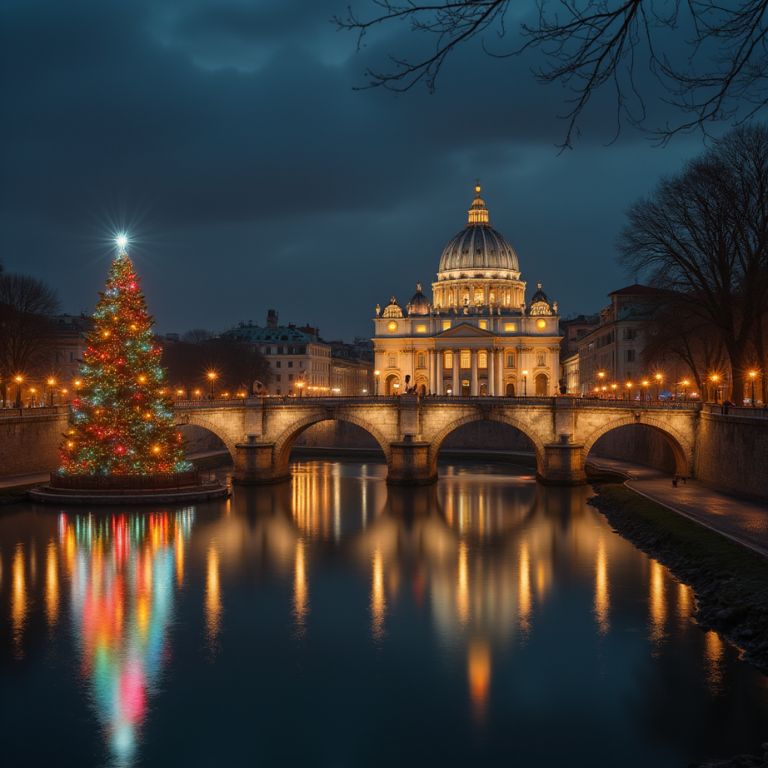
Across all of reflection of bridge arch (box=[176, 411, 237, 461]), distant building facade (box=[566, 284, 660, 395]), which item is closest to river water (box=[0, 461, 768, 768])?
reflection of bridge arch (box=[176, 411, 237, 461])

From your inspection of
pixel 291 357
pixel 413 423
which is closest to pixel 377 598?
→ pixel 413 423

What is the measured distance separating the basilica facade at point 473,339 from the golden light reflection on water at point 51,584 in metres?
97.4

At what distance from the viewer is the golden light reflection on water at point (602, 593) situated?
3256cm

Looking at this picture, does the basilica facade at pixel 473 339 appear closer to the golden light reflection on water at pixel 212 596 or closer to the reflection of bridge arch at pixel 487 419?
the reflection of bridge arch at pixel 487 419

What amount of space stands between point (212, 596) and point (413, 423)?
3803 centimetres

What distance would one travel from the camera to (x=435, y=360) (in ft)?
482

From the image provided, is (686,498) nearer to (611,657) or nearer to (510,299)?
(611,657)

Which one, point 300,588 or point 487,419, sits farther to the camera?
point 487,419

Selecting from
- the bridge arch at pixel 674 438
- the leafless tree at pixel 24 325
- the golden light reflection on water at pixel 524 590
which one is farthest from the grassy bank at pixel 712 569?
the leafless tree at pixel 24 325

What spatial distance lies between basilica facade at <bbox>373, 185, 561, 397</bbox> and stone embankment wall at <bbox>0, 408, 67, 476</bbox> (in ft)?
246

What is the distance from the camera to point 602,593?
1452 inches

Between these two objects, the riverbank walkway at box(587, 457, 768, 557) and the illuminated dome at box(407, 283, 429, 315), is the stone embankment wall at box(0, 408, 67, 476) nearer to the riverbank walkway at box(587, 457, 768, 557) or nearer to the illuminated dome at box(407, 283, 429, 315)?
the riverbank walkway at box(587, 457, 768, 557)

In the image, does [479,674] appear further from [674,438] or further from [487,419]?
[487,419]

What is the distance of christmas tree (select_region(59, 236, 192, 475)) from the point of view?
58.3 m
